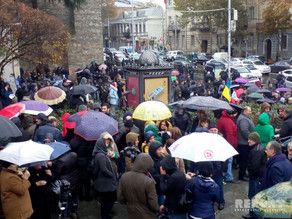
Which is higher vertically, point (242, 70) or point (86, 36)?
point (86, 36)

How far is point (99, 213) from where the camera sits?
8305 millimetres

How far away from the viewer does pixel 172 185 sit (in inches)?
242

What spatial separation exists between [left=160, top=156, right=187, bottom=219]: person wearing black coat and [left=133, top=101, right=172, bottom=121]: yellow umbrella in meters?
3.02

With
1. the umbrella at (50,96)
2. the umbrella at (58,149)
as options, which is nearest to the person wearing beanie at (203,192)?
the umbrella at (58,149)

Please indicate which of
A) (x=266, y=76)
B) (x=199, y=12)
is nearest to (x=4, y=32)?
(x=266, y=76)

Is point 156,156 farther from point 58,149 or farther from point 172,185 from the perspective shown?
point 58,149

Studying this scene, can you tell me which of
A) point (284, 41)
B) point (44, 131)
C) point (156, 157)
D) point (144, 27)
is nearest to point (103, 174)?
point (156, 157)

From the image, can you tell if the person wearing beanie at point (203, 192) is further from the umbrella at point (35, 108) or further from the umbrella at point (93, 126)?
the umbrella at point (35, 108)

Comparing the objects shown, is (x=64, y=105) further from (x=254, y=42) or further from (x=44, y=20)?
(x=254, y=42)

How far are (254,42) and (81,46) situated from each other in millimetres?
26979

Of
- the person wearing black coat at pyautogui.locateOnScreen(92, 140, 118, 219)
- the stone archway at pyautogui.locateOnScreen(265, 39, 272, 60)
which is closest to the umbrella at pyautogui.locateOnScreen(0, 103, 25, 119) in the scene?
the person wearing black coat at pyautogui.locateOnScreen(92, 140, 118, 219)

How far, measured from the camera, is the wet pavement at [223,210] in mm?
8109

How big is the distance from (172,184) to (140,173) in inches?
18.6

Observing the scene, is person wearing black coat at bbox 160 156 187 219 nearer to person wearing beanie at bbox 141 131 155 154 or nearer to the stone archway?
person wearing beanie at bbox 141 131 155 154
